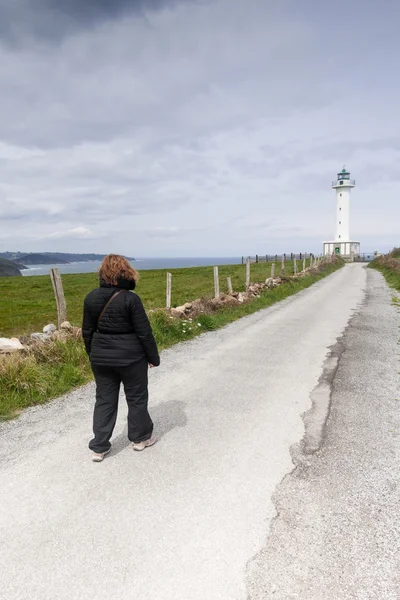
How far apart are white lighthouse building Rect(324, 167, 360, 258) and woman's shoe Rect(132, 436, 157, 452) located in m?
72.9

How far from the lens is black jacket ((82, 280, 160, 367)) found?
13.5ft

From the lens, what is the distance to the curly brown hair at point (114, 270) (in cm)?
413

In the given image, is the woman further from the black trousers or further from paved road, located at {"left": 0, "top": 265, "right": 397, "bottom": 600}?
paved road, located at {"left": 0, "top": 265, "right": 397, "bottom": 600}

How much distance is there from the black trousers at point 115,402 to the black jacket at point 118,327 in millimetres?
133

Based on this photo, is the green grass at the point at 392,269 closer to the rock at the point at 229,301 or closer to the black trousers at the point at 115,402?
the rock at the point at 229,301

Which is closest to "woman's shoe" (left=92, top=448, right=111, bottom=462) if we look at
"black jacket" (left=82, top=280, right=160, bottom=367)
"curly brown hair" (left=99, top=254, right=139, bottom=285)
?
"black jacket" (left=82, top=280, right=160, bottom=367)

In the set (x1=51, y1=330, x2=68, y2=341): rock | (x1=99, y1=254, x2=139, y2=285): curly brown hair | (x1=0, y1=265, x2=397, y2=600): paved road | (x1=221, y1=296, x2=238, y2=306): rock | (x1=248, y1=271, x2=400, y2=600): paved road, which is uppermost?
→ (x1=99, y1=254, x2=139, y2=285): curly brown hair

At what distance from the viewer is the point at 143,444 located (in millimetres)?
4492

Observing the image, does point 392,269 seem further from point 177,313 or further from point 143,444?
point 143,444

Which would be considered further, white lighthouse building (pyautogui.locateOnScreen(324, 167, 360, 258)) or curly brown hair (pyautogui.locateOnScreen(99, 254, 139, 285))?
white lighthouse building (pyautogui.locateOnScreen(324, 167, 360, 258))

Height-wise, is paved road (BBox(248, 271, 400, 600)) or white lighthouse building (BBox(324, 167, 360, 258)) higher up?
white lighthouse building (BBox(324, 167, 360, 258))

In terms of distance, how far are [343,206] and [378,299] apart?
6222 cm

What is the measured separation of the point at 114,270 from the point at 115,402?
156cm

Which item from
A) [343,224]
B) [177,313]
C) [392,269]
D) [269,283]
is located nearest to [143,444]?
[177,313]
